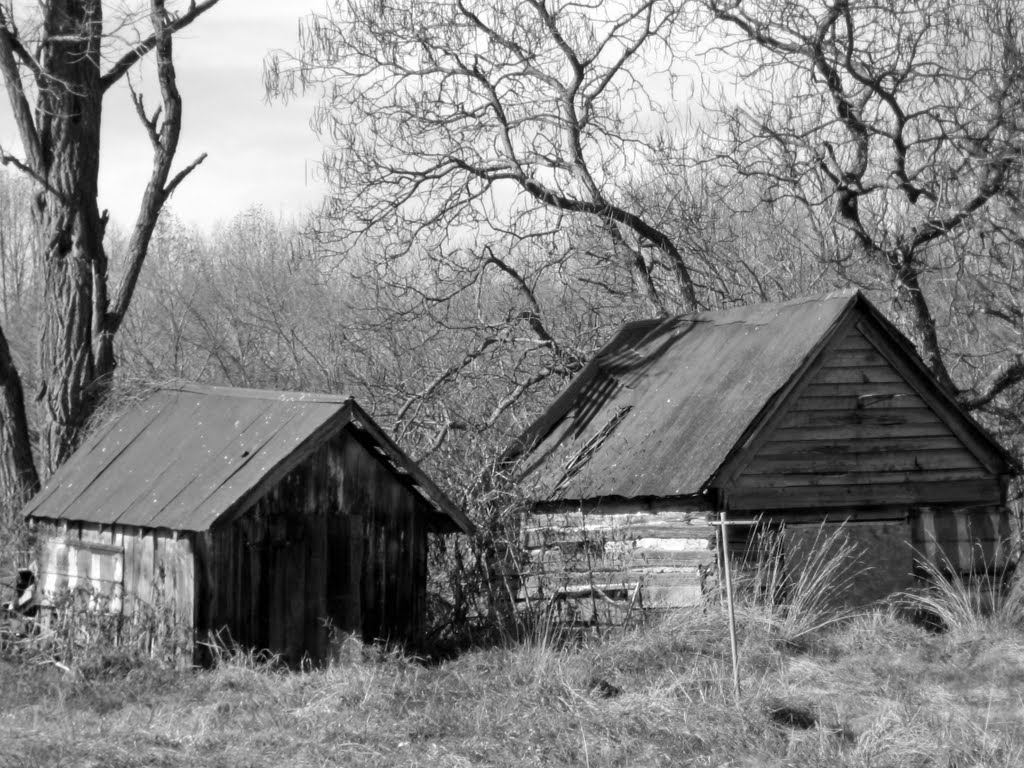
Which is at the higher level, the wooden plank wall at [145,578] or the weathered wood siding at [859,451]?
the weathered wood siding at [859,451]

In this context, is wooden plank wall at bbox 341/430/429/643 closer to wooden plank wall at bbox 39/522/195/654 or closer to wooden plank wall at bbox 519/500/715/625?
wooden plank wall at bbox 519/500/715/625

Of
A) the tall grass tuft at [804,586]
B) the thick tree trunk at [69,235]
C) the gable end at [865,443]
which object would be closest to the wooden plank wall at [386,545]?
the tall grass tuft at [804,586]

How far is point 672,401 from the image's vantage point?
48.6ft

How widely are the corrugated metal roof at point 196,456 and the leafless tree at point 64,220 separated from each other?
1.17 meters

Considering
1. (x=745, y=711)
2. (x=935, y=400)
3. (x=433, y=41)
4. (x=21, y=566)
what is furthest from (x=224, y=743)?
(x=433, y=41)

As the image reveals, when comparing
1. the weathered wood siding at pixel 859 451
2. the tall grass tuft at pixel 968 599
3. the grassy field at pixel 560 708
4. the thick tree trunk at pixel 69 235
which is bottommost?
the grassy field at pixel 560 708

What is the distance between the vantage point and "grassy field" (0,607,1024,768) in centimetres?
828

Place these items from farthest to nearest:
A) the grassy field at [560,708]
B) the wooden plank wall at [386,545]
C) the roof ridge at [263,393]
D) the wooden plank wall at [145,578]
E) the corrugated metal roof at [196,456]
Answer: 1. the wooden plank wall at [386,545]
2. the roof ridge at [263,393]
3. the corrugated metal roof at [196,456]
4. the wooden plank wall at [145,578]
5. the grassy field at [560,708]

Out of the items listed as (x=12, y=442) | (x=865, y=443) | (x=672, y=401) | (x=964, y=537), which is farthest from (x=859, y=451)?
(x=12, y=442)

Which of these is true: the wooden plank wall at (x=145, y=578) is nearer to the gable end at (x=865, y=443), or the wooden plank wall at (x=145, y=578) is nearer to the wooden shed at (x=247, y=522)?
the wooden shed at (x=247, y=522)

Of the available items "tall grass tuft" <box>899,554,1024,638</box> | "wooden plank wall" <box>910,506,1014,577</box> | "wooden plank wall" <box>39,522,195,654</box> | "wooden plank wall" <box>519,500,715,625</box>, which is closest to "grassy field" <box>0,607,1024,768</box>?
"wooden plank wall" <box>39,522,195,654</box>

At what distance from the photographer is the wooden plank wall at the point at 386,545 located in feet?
39.3

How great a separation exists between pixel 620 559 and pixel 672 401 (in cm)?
220

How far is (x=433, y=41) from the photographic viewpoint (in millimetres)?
19859
